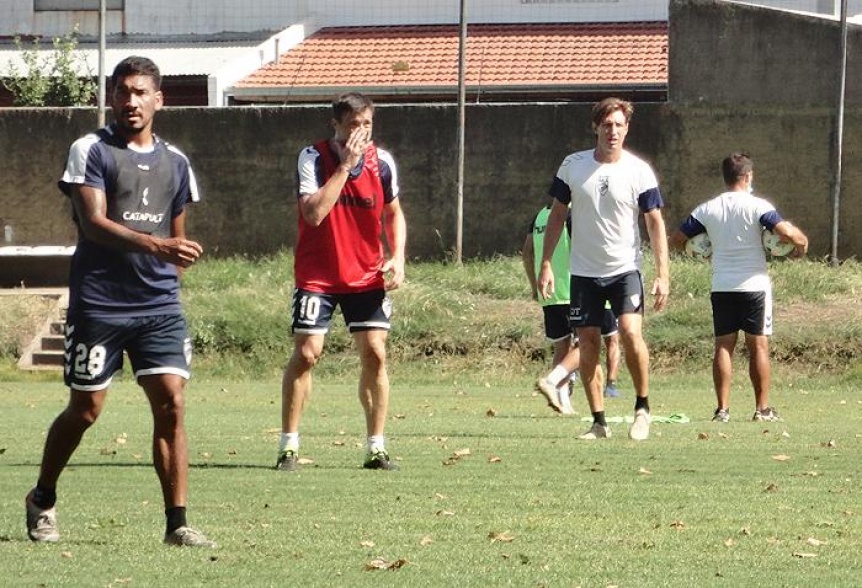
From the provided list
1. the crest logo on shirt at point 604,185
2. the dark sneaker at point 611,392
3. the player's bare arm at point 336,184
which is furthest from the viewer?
the dark sneaker at point 611,392

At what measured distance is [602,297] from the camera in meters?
12.0

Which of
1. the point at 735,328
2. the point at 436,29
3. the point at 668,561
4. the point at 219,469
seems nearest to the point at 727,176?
the point at 735,328

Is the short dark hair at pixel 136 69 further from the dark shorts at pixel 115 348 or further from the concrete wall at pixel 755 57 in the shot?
the concrete wall at pixel 755 57

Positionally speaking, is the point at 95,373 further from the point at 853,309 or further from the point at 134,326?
the point at 853,309

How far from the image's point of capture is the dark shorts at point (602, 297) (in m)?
11.9

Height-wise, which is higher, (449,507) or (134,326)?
(134,326)

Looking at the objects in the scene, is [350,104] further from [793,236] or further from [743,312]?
[743,312]

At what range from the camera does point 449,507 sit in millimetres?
8680

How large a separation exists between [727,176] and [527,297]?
27.1ft

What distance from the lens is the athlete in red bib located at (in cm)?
1027

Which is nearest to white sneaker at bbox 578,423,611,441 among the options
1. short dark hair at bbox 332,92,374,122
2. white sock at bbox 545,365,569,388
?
white sock at bbox 545,365,569,388

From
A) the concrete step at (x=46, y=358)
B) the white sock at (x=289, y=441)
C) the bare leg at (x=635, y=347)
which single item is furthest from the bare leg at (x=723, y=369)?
the concrete step at (x=46, y=358)

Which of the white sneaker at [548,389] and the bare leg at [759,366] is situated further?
the bare leg at [759,366]

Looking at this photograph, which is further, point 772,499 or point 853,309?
point 853,309
